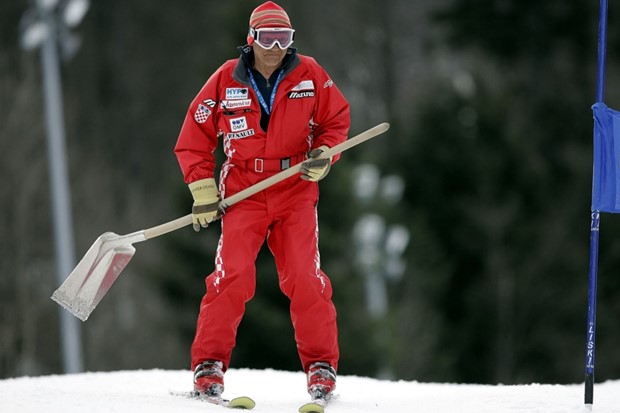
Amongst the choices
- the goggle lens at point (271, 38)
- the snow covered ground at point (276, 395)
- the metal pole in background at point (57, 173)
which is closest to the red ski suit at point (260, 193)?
the goggle lens at point (271, 38)

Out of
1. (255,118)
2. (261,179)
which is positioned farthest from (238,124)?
(261,179)

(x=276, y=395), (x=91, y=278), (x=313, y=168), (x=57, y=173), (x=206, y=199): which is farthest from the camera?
(x=57, y=173)

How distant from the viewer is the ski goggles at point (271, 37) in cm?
692

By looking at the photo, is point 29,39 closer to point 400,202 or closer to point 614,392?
point 614,392

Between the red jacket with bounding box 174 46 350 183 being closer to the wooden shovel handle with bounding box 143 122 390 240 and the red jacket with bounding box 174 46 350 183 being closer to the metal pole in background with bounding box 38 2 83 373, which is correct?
the wooden shovel handle with bounding box 143 122 390 240

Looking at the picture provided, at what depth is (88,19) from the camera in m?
38.5

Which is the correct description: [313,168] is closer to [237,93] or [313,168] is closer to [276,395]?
[237,93]

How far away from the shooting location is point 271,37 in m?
6.93

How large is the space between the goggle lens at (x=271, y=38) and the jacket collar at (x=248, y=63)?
126 millimetres

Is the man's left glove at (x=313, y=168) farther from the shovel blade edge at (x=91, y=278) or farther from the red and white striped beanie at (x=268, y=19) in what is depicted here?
the shovel blade edge at (x=91, y=278)

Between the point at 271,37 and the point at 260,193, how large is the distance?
836mm

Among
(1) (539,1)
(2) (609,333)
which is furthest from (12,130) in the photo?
(1) (539,1)

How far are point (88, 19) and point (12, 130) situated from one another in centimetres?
2040

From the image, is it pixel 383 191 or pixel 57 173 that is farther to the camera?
pixel 383 191
